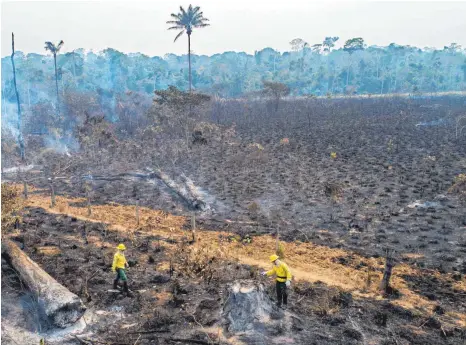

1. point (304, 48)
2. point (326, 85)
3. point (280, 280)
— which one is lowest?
point (280, 280)

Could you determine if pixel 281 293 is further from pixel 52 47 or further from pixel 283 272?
pixel 52 47

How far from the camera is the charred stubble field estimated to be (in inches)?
347

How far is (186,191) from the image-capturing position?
21625mm

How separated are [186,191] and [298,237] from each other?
27.1 ft

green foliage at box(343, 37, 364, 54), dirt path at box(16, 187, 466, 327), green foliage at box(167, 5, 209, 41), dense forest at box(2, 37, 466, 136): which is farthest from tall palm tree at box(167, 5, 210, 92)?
green foliage at box(343, 37, 364, 54)

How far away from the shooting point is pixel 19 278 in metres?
9.47

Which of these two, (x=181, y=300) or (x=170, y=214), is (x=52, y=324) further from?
(x=170, y=214)

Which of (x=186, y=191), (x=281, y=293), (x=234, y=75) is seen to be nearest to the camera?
(x=281, y=293)

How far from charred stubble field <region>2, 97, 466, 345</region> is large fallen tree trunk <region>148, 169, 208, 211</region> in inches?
22.6

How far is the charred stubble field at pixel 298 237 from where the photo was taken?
28.9ft

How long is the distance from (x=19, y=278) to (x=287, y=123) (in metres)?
39.1

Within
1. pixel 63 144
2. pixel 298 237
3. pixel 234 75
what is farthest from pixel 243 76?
pixel 298 237

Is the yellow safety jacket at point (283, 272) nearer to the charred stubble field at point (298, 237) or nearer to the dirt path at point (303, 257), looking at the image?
the charred stubble field at point (298, 237)

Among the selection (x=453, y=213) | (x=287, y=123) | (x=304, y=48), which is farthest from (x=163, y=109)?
(x=304, y=48)
